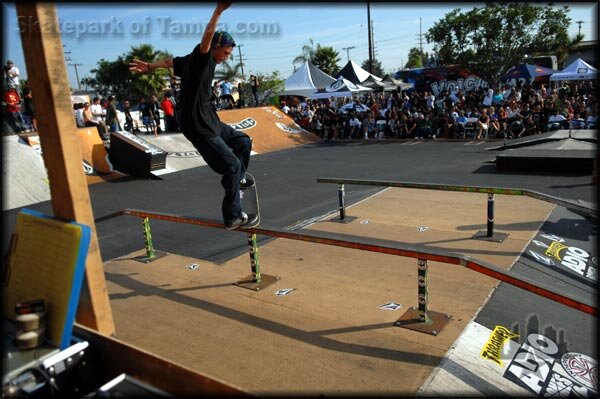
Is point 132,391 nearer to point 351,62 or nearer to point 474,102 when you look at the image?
point 474,102

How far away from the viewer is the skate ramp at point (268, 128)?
18.5 m

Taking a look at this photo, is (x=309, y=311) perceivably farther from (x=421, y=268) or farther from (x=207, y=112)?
(x=207, y=112)

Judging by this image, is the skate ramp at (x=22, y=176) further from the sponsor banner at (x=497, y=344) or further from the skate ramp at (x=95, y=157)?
the sponsor banner at (x=497, y=344)

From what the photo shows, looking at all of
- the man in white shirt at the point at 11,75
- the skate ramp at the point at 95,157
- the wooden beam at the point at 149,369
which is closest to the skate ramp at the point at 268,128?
the skate ramp at the point at 95,157

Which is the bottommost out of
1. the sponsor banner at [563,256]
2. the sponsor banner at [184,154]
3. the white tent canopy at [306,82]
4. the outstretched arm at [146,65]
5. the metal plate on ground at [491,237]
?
the sponsor banner at [563,256]

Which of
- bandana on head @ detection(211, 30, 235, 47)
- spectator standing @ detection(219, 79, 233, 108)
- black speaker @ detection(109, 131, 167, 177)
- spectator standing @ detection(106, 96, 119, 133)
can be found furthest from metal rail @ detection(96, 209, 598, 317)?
spectator standing @ detection(219, 79, 233, 108)

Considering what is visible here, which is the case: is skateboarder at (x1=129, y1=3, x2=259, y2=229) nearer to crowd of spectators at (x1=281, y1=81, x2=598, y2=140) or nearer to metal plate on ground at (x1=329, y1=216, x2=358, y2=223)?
metal plate on ground at (x1=329, y1=216, x2=358, y2=223)

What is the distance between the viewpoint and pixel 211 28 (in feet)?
9.57

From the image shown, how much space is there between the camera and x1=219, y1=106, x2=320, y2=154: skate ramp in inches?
730

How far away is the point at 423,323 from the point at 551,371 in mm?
931

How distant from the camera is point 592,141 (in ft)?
37.1

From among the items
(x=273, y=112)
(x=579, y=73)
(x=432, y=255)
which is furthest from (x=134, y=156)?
(x=579, y=73)

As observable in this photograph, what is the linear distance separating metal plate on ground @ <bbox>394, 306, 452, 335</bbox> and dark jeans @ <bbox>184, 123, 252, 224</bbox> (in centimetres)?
173

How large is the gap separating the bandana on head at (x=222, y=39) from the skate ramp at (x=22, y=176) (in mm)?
8605
